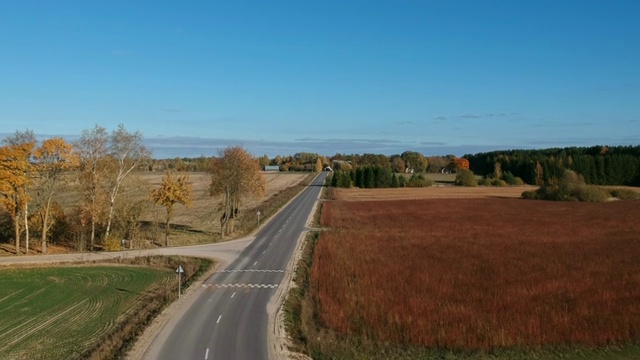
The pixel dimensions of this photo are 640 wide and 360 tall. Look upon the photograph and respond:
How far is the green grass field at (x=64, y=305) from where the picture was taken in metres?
23.4

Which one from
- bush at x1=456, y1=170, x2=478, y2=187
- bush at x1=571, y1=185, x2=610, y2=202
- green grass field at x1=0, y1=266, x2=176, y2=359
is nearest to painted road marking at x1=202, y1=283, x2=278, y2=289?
green grass field at x1=0, y1=266, x2=176, y2=359

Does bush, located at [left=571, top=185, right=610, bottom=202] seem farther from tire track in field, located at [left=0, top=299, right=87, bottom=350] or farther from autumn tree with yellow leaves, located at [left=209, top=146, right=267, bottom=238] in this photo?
tire track in field, located at [left=0, top=299, right=87, bottom=350]

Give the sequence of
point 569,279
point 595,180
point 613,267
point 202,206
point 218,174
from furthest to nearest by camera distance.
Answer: point 595,180 < point 202,206 < point 218,174 < point 613,267 < point 569,279

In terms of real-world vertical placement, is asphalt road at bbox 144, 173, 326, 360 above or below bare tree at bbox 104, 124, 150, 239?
below

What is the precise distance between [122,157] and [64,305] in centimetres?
2364

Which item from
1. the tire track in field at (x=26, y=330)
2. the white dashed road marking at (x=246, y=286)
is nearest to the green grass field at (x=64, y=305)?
the tire track in field at (x=26, y=330)

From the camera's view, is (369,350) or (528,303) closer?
(369,350)

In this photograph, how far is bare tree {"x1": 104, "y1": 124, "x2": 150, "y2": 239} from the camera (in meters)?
50.7

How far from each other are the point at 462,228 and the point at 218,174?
3018cm

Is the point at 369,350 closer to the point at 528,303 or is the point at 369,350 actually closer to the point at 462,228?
the point at 528,303

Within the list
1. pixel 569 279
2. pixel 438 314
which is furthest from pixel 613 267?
pixel 438 314

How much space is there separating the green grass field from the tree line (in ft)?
27.0

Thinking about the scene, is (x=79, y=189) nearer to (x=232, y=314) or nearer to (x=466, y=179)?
(x=232, y=314)

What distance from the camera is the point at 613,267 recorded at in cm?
3766
